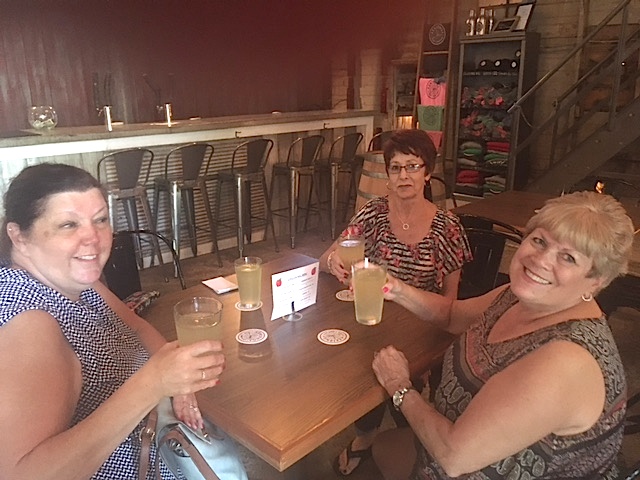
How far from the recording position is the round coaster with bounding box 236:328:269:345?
1530 millimetres

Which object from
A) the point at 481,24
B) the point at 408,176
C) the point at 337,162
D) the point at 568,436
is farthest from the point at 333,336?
the point at 481,24

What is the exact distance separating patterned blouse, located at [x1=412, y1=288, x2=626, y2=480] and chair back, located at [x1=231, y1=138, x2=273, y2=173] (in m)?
3.43

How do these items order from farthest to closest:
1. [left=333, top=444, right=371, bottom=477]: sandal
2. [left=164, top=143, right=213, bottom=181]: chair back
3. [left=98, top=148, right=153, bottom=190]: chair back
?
[left=164, top=143, right=213, bottom=181]: chair back
[left=98, top=148, right=153, bottom=190]: chair back
[left=333, top=444, right=371, bottom=477]: sandal

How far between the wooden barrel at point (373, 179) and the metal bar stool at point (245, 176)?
1.23 metres

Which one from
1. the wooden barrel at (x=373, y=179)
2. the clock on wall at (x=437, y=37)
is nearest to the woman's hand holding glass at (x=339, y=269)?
the wooden barrel at (x=373, y=179)

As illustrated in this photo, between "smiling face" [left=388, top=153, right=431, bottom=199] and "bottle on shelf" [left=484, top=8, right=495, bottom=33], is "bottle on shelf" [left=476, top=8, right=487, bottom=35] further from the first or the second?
"smiling face" [left=388, top=153, right=431, bottom=199]

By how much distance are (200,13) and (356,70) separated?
2.13 meters

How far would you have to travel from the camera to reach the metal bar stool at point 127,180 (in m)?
3.90

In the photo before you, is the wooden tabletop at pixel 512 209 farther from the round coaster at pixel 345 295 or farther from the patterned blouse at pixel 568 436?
the patterned blouse at pixel 568 436

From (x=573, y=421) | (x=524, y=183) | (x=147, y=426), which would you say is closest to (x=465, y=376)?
(x=573, y=421)

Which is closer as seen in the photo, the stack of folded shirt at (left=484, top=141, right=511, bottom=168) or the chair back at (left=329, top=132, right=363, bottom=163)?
the chair back at (left=329, top=132, right=363, bottom=163)

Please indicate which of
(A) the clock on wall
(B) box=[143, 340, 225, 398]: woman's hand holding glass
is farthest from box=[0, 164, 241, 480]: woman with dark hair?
(A) the clock on wall

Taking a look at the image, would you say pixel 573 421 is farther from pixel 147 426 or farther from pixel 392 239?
pixel 392 239

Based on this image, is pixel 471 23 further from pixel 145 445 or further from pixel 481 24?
pixel 145 445
